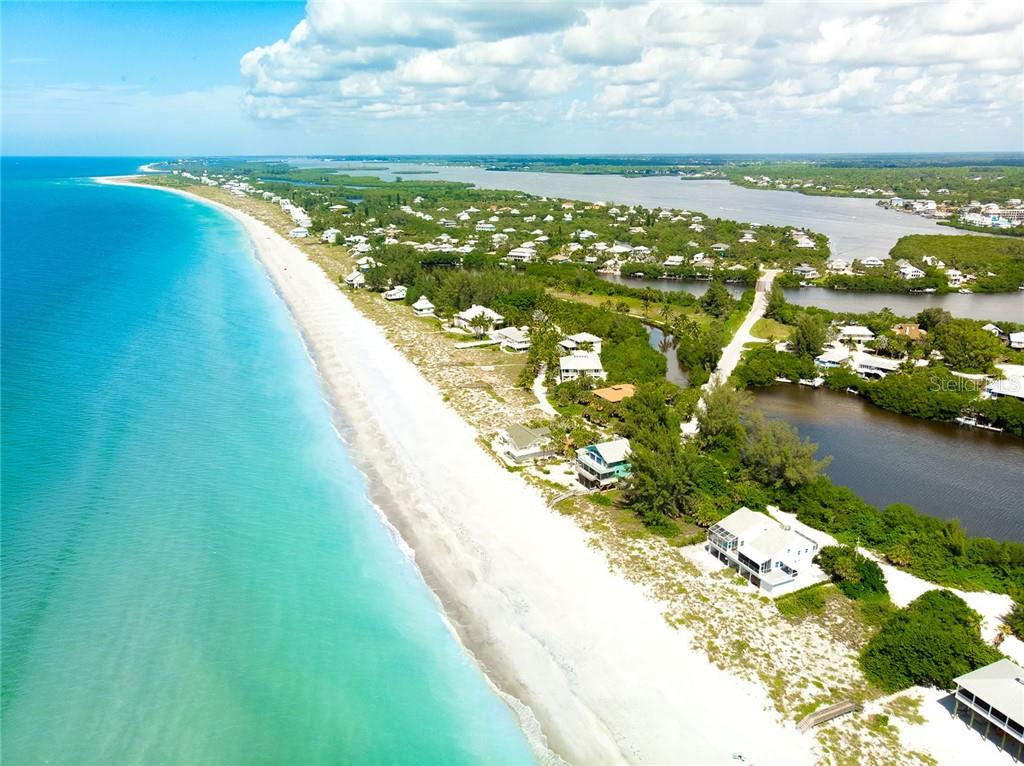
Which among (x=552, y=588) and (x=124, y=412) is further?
(x=124, y=412)

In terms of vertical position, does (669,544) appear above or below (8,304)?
below

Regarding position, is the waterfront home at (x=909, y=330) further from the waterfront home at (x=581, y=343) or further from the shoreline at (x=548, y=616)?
the shoreline at (x=548, y=616)

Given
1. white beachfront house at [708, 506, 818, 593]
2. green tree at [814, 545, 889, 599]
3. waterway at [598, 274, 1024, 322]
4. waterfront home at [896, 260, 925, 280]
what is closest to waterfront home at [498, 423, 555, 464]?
white beachfront house at [708, 506, 818, 593]

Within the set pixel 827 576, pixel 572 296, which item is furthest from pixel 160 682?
Answer: pixel 572 296

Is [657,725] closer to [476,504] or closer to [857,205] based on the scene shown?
[476,504]

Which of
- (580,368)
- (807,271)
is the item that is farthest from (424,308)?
(807,271)

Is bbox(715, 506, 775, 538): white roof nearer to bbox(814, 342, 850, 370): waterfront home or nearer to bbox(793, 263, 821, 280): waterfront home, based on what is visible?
bbox(814, 342, 850, 370): waterfront home

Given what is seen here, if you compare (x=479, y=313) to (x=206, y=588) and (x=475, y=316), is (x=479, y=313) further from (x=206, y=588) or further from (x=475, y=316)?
(x=206, y=588)
